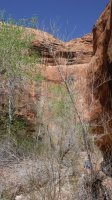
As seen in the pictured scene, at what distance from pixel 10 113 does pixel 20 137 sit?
166 cm

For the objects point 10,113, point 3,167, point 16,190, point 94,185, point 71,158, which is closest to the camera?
point 94,185

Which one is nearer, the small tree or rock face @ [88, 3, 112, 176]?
rock face @ [88, 3, 112, 176]

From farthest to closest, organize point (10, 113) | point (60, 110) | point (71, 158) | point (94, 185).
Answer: point (10, 113) < point (60, 110) < point (71, 158) < point (94, 185)

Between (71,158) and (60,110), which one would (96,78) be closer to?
(71,158)

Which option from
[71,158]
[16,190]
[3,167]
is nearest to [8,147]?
[3,167]

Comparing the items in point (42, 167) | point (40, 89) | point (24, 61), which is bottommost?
point (42, 167)

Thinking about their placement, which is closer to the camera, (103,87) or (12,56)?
(103,87)

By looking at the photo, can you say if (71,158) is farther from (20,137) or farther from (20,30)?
(20,30)

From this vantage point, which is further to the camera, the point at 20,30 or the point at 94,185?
the point at 20,30

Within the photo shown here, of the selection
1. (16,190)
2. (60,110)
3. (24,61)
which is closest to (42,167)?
(16,190)

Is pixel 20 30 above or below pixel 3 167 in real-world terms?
above

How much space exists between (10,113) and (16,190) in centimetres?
884

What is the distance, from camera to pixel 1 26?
2248cm

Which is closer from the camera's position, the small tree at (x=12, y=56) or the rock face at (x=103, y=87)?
the rock face at (x=103, y=87)
